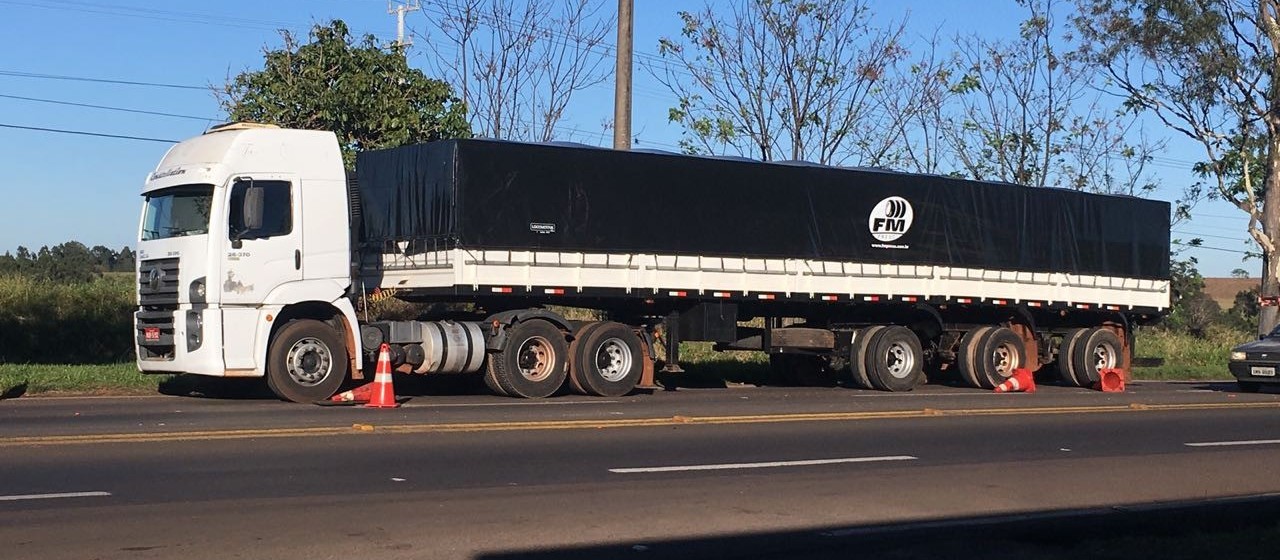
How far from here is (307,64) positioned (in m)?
26.6

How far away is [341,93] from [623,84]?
5.10 meters

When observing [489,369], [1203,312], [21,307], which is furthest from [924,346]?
[1203,312]

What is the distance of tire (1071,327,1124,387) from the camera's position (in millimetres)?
25141

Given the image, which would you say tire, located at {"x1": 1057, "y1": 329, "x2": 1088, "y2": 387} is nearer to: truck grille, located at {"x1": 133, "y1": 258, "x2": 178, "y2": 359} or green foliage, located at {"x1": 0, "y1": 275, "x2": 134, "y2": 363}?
truck grille, located at {"x1": 133, "y1": 258, "x2": 178, "y2": 359}

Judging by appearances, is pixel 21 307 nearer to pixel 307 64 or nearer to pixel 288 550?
pixel 307 64

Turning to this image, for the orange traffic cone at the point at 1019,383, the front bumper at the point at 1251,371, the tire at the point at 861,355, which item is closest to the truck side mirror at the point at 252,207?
the tire at the point at 861,355

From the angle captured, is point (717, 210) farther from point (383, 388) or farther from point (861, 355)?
point (383, 388)

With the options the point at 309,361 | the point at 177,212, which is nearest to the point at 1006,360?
the point at 309,361

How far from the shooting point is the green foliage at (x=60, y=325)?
2545 cm

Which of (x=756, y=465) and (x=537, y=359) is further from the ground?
(x=537, y=359)

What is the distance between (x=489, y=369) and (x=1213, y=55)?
26.9 m

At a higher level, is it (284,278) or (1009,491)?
(284,278)

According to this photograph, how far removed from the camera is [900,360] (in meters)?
23.0

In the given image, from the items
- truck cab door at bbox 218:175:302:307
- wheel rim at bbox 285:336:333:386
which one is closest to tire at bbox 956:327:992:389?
wheel rim at bbox 285:336:333:386
